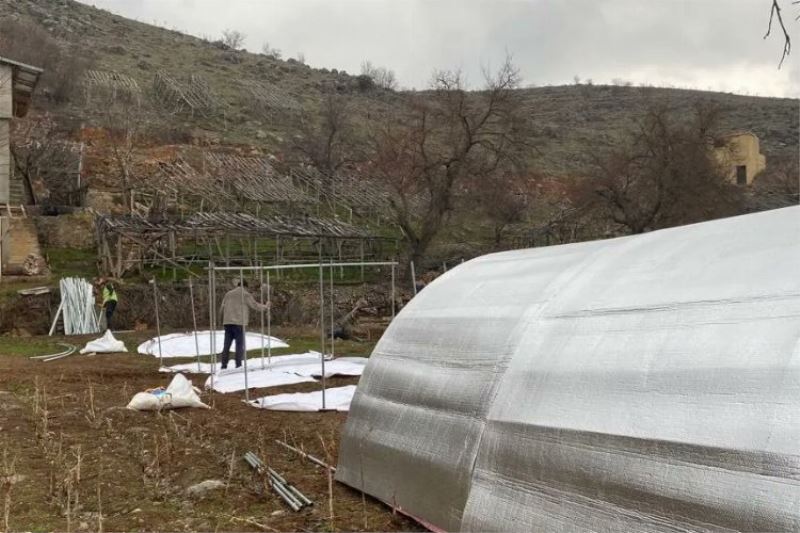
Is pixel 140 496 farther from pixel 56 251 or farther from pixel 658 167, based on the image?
pixel 658 167

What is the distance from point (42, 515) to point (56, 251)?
21.5 meters

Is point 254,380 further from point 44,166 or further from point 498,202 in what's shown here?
point 44,166

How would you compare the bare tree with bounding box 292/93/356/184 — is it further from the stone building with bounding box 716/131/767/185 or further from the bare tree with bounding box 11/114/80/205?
the stone building with bounding box 716/131/767/185

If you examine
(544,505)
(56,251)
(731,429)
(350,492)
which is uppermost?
(56,251)

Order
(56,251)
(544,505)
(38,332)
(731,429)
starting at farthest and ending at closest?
(56,251) < (38,332) < (544,505) < (731,429)

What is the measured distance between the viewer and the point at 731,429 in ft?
8.98

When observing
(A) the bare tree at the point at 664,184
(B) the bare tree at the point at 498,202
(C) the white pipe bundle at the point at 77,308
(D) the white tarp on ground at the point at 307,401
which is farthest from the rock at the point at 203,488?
(B) the bare tree at the point at 498,202

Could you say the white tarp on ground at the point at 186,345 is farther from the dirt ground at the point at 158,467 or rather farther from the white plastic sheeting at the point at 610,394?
the white plastic sheeting at the point at 610,394

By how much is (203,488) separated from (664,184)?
908 inches

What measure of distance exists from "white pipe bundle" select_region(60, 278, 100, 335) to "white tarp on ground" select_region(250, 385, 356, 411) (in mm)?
11685

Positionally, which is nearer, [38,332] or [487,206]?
[38,332]

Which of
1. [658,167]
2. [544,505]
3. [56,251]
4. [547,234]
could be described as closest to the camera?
[544,505]

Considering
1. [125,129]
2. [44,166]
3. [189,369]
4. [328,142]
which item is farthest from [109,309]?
[328,142]

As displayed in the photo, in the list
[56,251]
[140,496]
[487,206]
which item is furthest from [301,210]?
[140,496]
